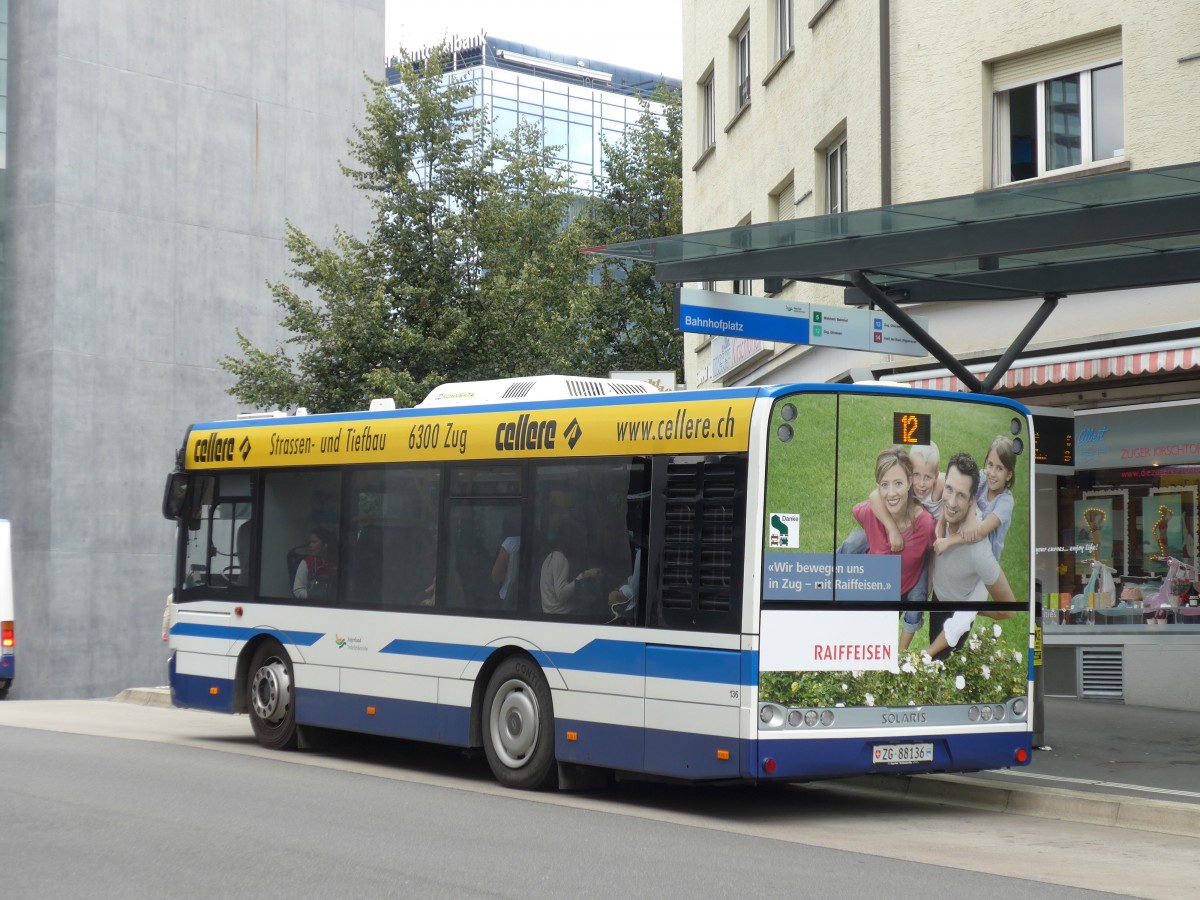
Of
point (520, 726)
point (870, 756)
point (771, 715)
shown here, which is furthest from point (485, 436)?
point (870, 756)

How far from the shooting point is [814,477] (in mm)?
10344

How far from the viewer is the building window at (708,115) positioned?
2756 centimetres

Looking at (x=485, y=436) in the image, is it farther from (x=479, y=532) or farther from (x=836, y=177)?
(x=836, y=177)

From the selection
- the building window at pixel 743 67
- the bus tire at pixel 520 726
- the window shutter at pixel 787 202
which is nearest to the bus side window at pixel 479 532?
the bus tire at pixel 520 726

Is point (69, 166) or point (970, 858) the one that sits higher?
point (69, 166)

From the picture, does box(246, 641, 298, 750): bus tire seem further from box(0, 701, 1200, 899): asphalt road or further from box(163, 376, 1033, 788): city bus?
box(0, 701, 1200, 899): asphalt road

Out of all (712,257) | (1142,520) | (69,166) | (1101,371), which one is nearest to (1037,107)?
(1101,371)

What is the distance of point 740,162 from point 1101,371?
33.1ft

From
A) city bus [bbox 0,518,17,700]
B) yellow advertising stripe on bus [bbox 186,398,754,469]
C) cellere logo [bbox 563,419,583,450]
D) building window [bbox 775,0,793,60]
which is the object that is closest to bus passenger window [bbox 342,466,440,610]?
yellow advertising stripe on bus [bbox 186,398,754,469]

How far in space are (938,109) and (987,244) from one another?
6.48 metres

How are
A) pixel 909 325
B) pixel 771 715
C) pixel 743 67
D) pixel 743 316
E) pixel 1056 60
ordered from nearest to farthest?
pixel 771 715, pixel 909 325, pixel 743 316, pixel 1056 60, pixel 743 67

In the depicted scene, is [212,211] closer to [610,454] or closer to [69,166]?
[69,166]

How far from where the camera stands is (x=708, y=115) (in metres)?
27.8

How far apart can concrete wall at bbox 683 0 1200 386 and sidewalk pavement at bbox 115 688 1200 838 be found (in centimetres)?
390
